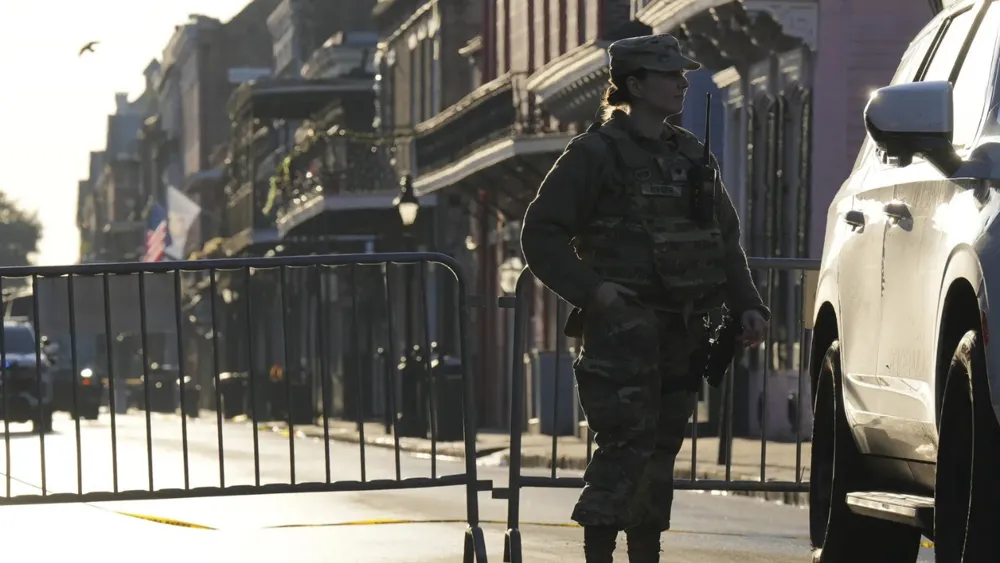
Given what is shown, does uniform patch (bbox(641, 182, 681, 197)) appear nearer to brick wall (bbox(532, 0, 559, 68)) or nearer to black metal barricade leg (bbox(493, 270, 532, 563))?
black metal barricade leg (bbox(493, 270, 532, 563))

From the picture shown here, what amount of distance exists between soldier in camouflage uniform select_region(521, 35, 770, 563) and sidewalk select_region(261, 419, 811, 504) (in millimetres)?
3294

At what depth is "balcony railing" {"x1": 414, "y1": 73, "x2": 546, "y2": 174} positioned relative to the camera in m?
38.2

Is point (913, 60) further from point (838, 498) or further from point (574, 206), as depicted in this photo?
point (574, 206)

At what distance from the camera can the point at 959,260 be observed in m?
6.61

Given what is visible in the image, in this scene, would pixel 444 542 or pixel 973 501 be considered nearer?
pixel 973 501

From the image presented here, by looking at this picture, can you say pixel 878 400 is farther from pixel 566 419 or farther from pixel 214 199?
pixel 214 199

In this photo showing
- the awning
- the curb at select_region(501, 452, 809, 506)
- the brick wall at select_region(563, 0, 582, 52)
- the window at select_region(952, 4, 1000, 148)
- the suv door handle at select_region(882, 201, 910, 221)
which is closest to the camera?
the window at select_region(952, 4, 1000, 148)

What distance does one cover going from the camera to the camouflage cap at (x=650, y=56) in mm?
7637

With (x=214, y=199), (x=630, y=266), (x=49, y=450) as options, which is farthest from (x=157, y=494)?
(x=214, y=199)

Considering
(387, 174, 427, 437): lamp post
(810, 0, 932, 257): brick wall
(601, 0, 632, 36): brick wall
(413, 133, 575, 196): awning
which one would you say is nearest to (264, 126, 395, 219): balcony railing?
(413, 133, 575, 196): awning

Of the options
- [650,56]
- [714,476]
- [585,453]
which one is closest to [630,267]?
[650,56]

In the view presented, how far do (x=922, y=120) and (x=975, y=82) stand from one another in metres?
0.57

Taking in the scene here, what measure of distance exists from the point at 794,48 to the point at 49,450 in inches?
657

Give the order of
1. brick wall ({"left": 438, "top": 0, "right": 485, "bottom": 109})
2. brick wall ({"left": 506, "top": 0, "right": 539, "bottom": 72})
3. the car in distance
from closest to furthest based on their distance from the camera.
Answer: the car in distance → brick wall ({"left": 506, "top": 0, "right": 539, "bottom": 72}) → brick wall ({"left": 438, "top": 0, "right": 485, "bottom": 109})
